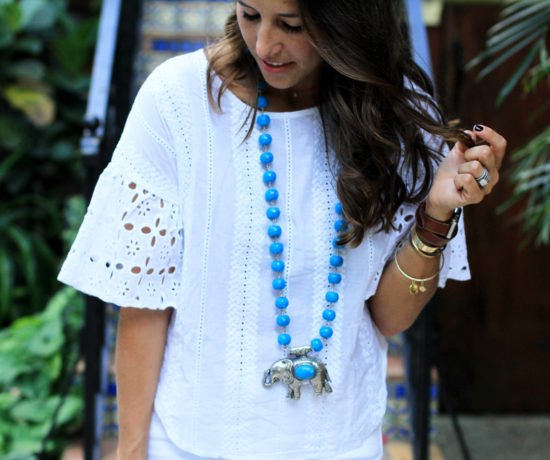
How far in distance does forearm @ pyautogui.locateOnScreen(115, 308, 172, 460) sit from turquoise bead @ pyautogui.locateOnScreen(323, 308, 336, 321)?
30cm

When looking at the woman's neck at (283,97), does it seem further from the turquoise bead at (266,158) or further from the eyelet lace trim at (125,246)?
the eyelet lace trim at (125,246)

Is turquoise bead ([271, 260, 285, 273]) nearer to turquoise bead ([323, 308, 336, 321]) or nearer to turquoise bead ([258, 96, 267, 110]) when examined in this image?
turquoise bead ([323, 308, 336, 321])

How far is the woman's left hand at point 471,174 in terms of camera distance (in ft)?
5.14

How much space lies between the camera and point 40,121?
5.27 metres

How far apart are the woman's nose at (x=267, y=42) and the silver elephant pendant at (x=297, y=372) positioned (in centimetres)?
54

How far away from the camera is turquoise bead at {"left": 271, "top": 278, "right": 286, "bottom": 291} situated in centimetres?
161

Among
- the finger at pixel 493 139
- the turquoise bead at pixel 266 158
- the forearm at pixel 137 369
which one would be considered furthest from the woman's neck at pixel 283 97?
the forearm at pixel 137 369

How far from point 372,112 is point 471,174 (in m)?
0.24

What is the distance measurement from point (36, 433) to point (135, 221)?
→ 2.44 m

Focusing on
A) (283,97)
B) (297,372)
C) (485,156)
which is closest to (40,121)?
(283,97)


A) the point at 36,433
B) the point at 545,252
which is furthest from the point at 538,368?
the point at 36,433

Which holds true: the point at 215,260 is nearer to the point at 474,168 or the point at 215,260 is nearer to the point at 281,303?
the point at 281,303

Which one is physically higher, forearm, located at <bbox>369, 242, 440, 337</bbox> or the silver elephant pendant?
forearm, located at <bbox>369, 242, 440, 337</bbox>

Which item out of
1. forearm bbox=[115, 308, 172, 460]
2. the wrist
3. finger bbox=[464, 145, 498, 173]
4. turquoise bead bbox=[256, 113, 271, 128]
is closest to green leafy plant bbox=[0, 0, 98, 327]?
forearm bbox=[115, 308, 172, 460]
